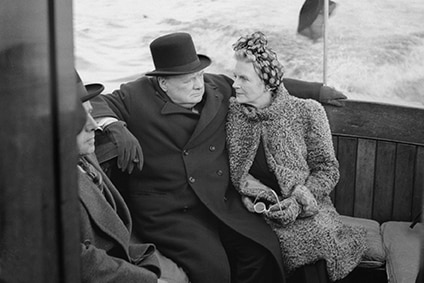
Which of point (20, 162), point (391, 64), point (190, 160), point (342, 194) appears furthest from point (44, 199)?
point (391, 64)

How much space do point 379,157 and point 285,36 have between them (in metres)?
2.71

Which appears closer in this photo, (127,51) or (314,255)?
(314,255)

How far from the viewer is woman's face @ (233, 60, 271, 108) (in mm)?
3393

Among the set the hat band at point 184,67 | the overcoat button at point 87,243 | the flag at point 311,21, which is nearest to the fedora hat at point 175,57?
the hat band at point 184,67

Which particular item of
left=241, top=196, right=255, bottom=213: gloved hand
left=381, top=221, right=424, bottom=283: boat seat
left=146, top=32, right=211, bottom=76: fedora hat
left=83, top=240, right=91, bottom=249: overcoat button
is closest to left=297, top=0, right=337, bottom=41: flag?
left=381, top=221, right=424, bottom=283: boat seat

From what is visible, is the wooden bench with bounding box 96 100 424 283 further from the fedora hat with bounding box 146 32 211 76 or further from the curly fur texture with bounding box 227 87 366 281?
the fedora hat with bounding box 146 32 211 76

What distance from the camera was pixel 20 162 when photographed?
1332 mm

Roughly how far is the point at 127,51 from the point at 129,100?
3.07 meters

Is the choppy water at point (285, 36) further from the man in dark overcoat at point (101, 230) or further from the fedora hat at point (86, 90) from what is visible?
the man in dark overcoat at point (101, 230)

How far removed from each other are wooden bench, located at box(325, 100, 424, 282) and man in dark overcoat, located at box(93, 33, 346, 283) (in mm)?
903

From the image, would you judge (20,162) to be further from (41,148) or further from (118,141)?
(118,141)

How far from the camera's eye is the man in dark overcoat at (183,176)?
330cm

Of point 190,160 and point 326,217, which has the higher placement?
point 190,160

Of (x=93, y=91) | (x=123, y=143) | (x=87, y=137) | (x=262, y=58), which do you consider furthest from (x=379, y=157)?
(x=87, y=137)
